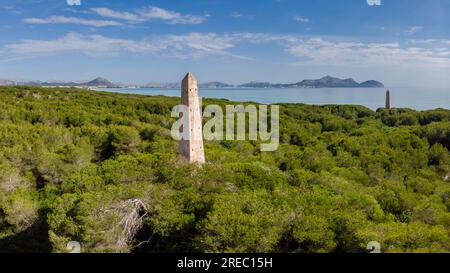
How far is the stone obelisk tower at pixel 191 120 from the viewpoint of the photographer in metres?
12.3

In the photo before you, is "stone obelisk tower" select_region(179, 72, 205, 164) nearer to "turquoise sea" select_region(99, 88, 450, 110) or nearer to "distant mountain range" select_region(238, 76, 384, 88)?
"turquoise sea" select_region(99, 88, 450, 110)

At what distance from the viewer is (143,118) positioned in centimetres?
3066

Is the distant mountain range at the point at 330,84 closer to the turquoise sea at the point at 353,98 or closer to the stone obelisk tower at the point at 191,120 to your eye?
the turquoise sea at the point at 353,98

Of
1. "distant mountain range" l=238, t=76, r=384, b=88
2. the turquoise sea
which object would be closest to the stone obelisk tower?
the turquoise sea

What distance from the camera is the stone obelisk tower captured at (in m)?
12.3

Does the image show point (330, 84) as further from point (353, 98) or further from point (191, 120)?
point (191, 120)

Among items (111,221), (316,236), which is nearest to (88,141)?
(111,221)

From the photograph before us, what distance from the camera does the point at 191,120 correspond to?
12398 mm

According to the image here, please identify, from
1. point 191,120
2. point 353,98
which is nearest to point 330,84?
point 353,98

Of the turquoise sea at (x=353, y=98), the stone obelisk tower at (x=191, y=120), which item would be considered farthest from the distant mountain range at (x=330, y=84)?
the stone obelisk tower at (x=191, y=120)

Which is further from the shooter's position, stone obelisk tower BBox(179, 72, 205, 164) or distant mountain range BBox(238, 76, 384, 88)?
distant mountain range BBox(238, 76, 384, 88)

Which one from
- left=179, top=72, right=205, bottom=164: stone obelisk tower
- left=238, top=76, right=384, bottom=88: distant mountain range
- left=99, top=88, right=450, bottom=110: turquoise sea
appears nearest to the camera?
left=179, top=72, right=205, bottom=164: stone obelisk tower
